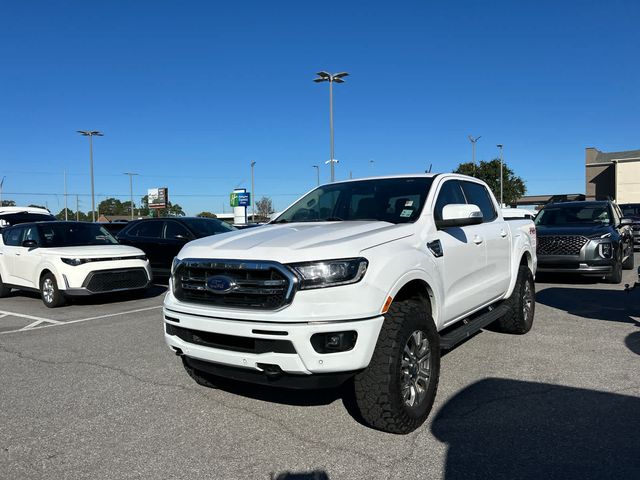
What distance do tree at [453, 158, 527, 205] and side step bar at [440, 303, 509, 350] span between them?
51.4 m

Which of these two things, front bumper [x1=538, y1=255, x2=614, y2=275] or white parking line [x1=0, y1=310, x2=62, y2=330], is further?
front bumper [x1=538, y1=255, x2=614, y2=275]

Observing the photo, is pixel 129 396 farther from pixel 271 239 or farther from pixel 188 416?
pixel 271 239

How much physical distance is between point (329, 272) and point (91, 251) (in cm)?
741

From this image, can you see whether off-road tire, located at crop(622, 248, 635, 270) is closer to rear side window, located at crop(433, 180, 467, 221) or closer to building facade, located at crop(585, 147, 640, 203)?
rear side window, located at crop(433, 180, 467, 221)

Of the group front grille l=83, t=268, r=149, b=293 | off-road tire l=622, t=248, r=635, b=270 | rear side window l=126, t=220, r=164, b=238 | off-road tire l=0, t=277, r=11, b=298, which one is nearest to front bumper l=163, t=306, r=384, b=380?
front grille l=83, t=268, r=149, b=293

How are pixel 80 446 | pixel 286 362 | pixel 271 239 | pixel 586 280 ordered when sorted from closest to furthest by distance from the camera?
pixel 286 362 → pixel 80 446 → pixel 271 239 → pixel 586 280

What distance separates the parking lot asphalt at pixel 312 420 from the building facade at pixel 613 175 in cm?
6463

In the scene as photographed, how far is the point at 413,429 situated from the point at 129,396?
7.94ft

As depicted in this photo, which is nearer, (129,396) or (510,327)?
(129,396)

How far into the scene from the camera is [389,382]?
3254 millimetres

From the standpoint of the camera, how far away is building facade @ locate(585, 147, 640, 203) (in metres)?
66.2

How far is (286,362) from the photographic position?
124 inches

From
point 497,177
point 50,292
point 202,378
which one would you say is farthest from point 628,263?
point 497,177

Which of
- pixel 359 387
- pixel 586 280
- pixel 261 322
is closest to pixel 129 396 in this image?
pixel 261 322
